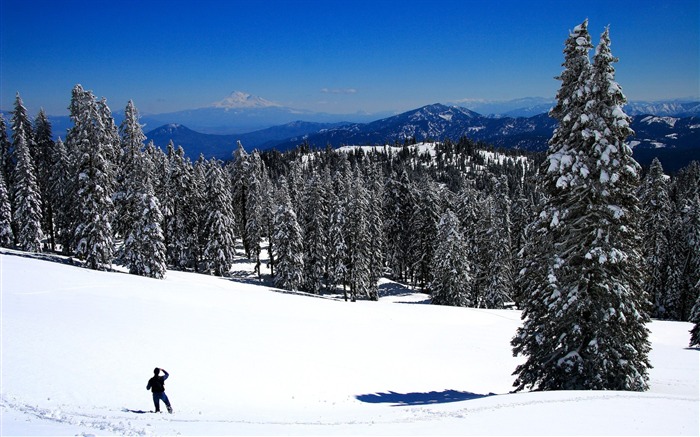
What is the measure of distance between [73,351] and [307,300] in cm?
2148

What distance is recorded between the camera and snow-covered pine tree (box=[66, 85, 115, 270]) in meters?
34.5

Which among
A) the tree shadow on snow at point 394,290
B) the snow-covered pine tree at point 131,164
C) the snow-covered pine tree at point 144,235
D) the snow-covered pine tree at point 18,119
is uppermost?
the snow-covered pine tree at point 18,119

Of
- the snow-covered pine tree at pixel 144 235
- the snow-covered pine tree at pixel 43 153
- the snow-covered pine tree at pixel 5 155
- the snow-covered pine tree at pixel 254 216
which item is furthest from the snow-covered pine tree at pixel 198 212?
the snow-covered pine tree at pixel 5 155

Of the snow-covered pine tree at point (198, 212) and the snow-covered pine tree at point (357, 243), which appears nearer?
the snow-covered pine tree at point (357, 243)

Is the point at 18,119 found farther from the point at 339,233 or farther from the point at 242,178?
the point at 339,233

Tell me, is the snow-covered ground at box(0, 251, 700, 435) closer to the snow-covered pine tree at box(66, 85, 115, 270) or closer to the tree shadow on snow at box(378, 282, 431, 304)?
the snow-covered pine tree at box(66, 85, 115, 270)

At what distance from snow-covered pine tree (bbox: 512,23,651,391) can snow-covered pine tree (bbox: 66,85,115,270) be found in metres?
35.2

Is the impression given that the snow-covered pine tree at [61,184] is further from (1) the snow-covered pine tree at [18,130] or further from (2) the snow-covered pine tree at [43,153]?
(1) the snow-covered pine tree at [18,130]

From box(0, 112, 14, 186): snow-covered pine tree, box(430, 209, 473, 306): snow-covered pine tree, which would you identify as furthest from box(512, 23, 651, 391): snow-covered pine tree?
box(0, 112, 14, 186): snow-covered pine tree

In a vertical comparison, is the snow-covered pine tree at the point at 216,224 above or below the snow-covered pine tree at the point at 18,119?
below

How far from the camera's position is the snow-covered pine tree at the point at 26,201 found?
1700 inches

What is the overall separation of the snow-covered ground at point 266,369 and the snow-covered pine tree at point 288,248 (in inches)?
599

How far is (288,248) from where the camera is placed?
50.0 metres

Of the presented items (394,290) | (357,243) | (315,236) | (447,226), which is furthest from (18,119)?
(394,290)
